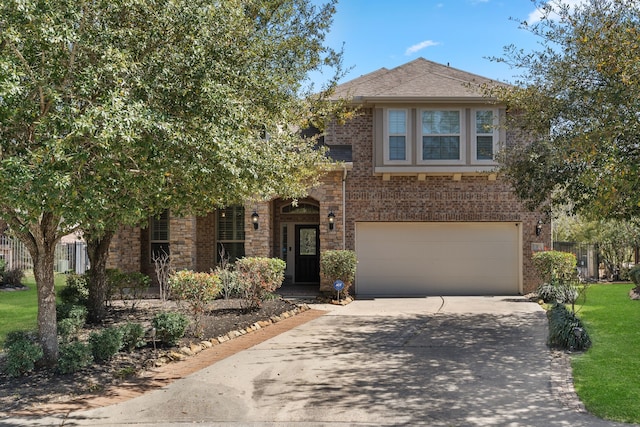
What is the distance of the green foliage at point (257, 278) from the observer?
39.1 ft

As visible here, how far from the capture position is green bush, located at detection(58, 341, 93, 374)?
6.95 metres

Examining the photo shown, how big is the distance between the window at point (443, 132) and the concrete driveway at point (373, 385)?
6.19 meters

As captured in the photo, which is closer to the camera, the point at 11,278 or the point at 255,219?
the point at 255,219

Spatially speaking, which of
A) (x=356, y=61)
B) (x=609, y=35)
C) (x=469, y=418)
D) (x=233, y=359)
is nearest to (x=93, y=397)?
(x=233, y=359)

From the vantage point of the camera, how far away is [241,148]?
6.41 metres

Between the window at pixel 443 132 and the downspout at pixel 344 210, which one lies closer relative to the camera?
the window at pixel 443 132

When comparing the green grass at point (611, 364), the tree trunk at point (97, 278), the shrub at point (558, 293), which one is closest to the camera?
the green grass at point (611, 364)

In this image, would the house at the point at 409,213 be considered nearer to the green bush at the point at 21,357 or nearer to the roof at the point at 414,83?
the roof at the point at 414,83

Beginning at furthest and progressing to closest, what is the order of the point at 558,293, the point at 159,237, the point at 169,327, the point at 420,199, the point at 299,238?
the point at 299,238 → the point at 159,237 → the point at 420,199 → the point at 558,293 → the point at 169,327

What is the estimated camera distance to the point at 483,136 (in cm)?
1543

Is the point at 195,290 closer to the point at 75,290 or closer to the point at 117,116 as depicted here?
the point at 75,290

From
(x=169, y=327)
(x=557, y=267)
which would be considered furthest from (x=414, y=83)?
(x=169, y=327)

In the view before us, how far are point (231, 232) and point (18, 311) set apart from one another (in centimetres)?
635

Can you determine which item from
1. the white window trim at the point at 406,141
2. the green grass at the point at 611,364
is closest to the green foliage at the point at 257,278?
the white window trim at the point at 406,141
